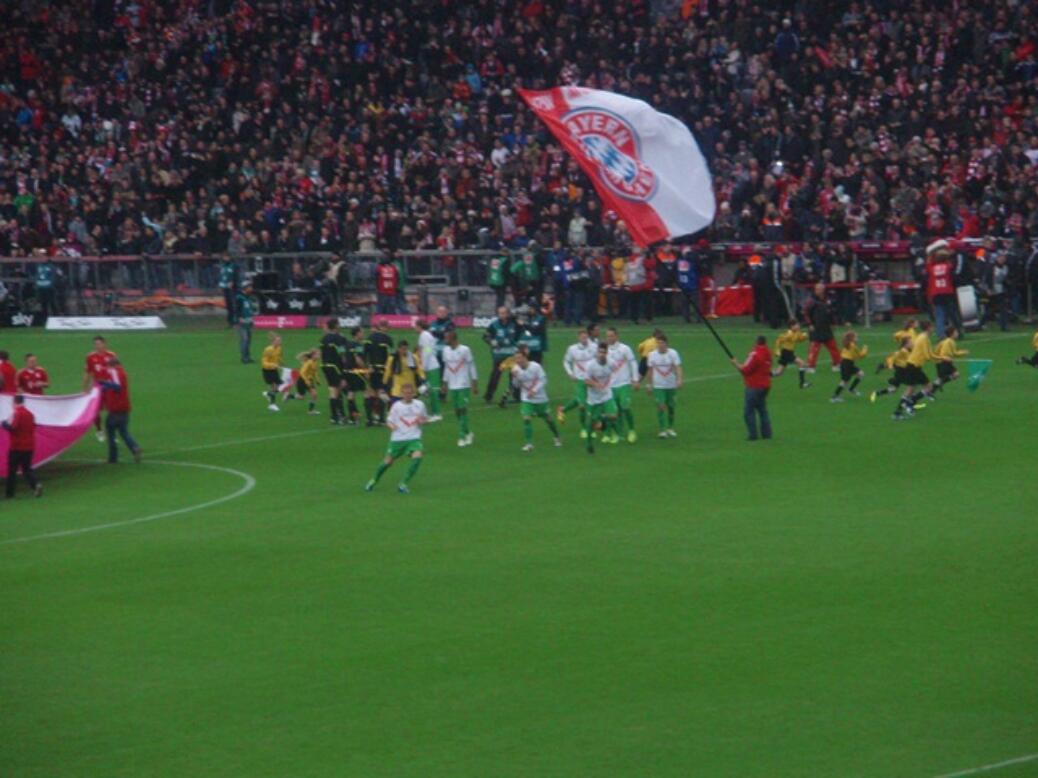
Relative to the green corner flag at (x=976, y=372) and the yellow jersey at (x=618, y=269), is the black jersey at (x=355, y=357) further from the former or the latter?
the yellow jersey at (x=618, y=269)

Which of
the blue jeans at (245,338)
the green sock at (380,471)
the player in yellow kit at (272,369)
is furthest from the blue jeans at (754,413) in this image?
the blue jeans at (245,338)

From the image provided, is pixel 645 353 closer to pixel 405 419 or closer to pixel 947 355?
pixel 947 355

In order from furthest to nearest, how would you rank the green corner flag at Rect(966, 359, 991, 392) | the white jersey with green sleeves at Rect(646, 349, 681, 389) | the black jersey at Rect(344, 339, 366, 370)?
the green corner flag at Rect(966, 359, 991, 392)
the black jersey at Rect(344, 339, 366, 370)
the white jersey with green sleeves at Rect(646, 349, 681, 389)

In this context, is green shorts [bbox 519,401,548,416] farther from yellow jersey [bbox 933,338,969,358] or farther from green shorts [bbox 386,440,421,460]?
yellow jersey [bbox 933,338,969,358]

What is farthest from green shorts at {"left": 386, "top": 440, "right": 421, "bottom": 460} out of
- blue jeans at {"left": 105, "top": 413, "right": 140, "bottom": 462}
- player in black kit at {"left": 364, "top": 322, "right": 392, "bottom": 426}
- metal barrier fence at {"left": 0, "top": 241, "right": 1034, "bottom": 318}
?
metal barrier fence at {"left": 0, "top": 241, "right": 1034, "bottom": 318}

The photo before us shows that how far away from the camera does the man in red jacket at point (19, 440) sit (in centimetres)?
2648

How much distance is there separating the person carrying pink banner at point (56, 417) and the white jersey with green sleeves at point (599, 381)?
8.53 m

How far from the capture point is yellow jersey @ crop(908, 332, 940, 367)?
101 feet

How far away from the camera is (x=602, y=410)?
29.5 m

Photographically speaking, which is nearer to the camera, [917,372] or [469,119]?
[917,372]

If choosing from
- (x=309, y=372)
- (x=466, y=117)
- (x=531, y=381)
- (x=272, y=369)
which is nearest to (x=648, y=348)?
(x=531, y=381)

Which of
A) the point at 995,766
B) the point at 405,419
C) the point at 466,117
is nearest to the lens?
the point at 995,766

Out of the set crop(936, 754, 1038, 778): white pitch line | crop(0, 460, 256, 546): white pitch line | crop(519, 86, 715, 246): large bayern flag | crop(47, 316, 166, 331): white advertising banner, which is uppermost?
crop(519, 86, 715, 246): large bayern flag

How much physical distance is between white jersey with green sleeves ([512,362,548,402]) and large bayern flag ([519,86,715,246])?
→ 2.77 m
